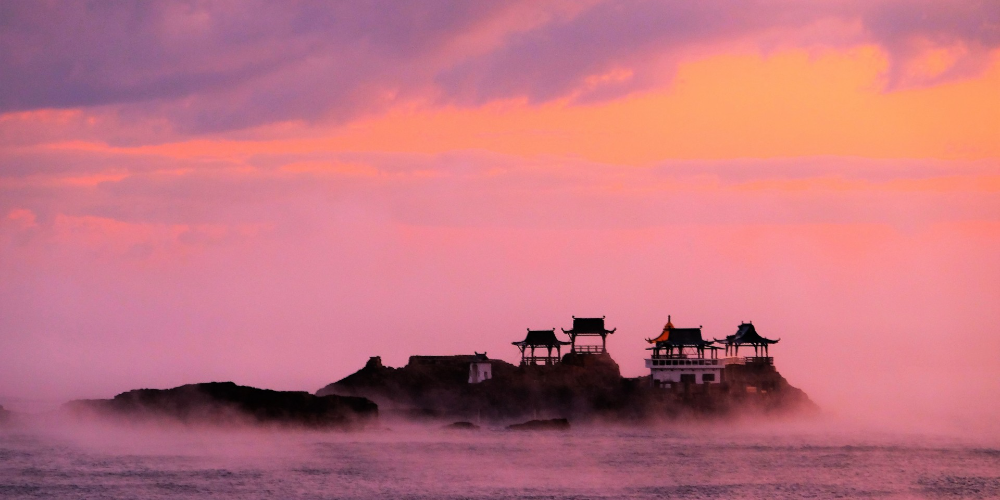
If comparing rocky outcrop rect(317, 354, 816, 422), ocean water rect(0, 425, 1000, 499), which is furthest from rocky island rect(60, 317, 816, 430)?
ocean water rect(0, 425, 1000, 499)

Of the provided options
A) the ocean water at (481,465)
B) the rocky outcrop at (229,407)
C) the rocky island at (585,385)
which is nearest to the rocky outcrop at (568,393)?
the rocky island at (585,385)

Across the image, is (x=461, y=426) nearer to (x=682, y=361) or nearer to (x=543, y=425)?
(x=543, y=425)

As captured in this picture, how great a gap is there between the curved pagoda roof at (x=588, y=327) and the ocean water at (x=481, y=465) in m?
23.7

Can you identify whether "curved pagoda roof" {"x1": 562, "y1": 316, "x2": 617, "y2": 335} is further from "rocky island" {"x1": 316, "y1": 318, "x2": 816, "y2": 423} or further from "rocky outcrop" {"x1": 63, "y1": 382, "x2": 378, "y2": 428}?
"rocky outcrop" {"x1": 63, "y1": 382, "x2": 378, "y2": 428}

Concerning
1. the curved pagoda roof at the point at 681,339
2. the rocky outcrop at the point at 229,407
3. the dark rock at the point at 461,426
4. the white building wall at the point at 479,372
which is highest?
the curved pagoda roof at the point at 681,339

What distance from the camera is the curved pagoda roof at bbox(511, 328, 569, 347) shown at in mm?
150875

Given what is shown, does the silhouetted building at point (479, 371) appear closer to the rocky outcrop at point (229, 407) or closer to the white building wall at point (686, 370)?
the rocky outcrop at point (229, 407)

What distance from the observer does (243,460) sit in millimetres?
94312

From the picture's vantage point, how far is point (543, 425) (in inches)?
5221

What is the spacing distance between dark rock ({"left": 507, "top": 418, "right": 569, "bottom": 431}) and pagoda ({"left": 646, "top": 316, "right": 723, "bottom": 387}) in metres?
14.9

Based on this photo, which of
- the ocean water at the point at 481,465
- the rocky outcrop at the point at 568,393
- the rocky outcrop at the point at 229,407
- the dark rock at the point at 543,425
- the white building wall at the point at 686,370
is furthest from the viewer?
the white building wall at the point at 686,370

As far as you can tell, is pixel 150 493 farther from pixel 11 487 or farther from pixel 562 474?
pixel 562 474

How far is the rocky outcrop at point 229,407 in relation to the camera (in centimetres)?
12625

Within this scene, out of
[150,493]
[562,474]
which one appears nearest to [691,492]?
[562,474]
